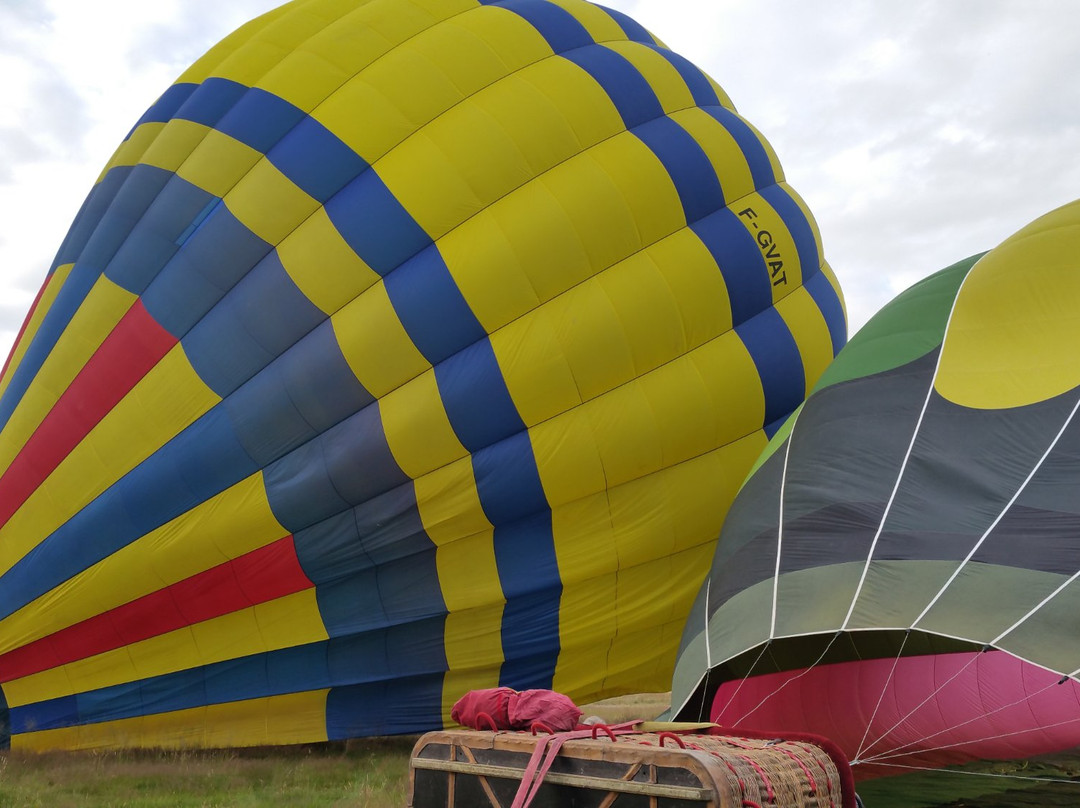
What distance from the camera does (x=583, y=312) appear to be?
6617 millimetres

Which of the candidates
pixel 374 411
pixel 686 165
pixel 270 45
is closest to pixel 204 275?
pixel 374 411

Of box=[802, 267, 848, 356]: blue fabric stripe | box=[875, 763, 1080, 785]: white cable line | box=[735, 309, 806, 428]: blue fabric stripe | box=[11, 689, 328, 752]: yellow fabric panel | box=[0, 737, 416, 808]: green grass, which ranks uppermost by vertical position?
box=[802, 267, 848, 356]: blue fabric stripe

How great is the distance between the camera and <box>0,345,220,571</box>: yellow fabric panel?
6.23 metres

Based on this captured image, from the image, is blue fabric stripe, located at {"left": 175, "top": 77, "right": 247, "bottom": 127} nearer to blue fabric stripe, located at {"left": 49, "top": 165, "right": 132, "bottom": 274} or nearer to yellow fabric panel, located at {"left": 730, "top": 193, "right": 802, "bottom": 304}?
blue fabric stripe, located at {"left": 49, "top": 165, "right": 132, "bottom": 274}

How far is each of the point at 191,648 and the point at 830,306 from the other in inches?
215

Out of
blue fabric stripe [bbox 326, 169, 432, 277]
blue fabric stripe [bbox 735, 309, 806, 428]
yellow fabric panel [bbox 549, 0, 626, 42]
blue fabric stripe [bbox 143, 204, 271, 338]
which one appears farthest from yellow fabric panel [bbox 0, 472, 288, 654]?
yellow fabric panel [bbox 549, 0, 626, 42]

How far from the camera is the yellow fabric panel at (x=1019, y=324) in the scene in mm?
5273

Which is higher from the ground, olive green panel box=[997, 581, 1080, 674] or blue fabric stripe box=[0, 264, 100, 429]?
blue fabric stripe box=[0, 264, 100, 429]

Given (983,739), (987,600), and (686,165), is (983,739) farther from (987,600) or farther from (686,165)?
(686,165)

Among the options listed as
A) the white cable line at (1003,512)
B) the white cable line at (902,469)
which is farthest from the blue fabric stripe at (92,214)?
the white cable line at (1003,512)

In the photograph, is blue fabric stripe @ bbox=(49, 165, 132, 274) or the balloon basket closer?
the balloon basket

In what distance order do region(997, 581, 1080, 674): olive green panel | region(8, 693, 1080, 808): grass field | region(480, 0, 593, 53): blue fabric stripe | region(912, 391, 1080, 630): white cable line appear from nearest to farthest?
region(997, 581, 1080, 674): olive green panel, region(912, 391, 1080, 630): white cable line, region(8, 693, 1080, 808): grass field, region(480, 0, 593, 53): blue fabric stripe

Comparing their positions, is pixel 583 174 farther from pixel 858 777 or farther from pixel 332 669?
pixel 858 777

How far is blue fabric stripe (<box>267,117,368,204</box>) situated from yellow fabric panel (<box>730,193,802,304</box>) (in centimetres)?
284
